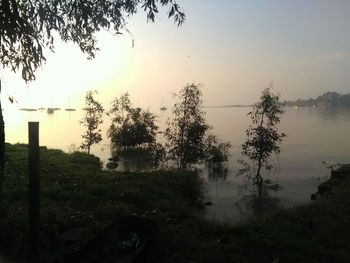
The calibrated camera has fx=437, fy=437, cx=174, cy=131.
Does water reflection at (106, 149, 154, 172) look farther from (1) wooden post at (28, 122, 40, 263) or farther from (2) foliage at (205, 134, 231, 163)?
(1) wooden post at (28, 122, 40, 263)

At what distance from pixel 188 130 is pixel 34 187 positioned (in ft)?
72.3

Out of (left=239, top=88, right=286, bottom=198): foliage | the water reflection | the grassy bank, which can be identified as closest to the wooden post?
the grassy bank

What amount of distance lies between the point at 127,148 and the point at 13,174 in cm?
2921

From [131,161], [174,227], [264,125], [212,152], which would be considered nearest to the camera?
[174,227]

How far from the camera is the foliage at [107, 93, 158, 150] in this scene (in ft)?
150

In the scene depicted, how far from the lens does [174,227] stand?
11633 millimetres

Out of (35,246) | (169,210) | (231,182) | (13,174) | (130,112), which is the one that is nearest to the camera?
(35,246)

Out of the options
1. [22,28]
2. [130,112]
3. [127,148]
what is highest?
[22,28]

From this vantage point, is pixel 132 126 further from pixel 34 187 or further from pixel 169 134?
pixel 34 187

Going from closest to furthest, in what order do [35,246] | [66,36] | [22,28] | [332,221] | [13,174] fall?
[35,246]
[22,28]
[66,36]
[332,221]
[13,174]

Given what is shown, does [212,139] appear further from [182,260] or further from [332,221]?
[182,260]

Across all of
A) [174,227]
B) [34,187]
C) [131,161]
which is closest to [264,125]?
[174,227]

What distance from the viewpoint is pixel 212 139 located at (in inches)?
1414

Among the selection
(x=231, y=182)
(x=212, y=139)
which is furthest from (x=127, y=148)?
(x=231, y=182)
